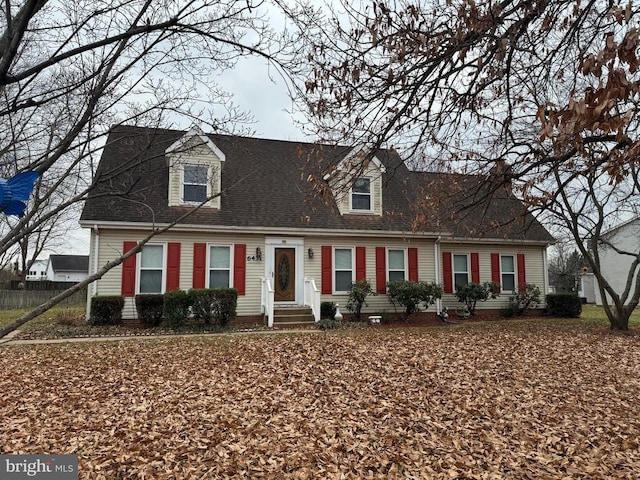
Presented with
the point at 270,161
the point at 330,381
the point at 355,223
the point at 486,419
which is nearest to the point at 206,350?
the point at 330,381

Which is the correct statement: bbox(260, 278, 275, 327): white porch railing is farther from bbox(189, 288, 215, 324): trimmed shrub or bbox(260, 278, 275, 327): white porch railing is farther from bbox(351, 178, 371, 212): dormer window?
bbox(351, 178, 371, 212): dormer window

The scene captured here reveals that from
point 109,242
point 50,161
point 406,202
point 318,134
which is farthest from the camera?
point 406,202

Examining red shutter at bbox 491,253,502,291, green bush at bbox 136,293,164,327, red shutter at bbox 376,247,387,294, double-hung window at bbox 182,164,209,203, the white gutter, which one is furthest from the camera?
red shutter at bbox 491,253,502,291

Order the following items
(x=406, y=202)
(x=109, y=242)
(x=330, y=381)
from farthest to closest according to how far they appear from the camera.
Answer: (x=406, y=202) < (x=109, y=242) < (x=330, y=381)

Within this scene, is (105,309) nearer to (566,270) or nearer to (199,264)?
(199,264)

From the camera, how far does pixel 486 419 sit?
4871 millimetres

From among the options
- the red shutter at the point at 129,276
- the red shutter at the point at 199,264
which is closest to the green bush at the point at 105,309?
the red shutter at the point at 129,276

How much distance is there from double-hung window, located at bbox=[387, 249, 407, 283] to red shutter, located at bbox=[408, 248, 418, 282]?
20 centimetres

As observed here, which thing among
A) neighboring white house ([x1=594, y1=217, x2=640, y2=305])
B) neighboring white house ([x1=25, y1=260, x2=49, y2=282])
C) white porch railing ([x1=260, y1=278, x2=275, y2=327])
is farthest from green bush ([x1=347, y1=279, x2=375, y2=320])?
neighboring white house ([x1=25, y1=260, x2=49, y2=282])

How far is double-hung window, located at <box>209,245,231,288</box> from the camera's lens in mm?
12852

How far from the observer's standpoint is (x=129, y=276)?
1211 centimetres

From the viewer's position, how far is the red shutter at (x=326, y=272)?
13.6 metres

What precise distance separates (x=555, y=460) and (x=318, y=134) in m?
4.07

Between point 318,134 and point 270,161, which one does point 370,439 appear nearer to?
point 318,134
